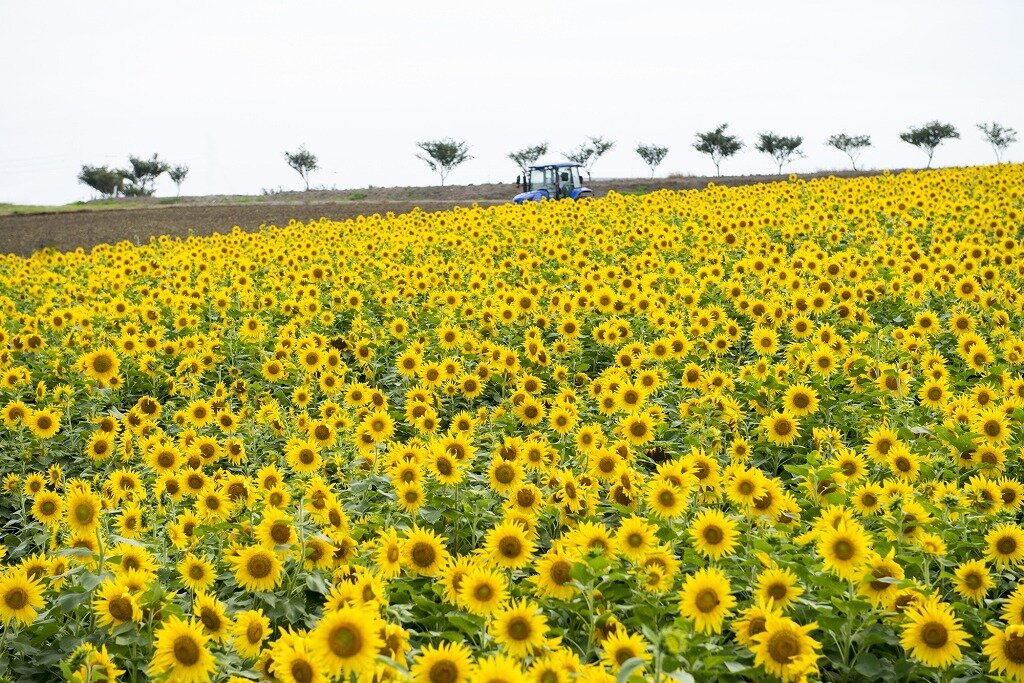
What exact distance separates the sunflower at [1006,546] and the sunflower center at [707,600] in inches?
65.7

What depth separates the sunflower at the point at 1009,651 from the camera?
3199 mm

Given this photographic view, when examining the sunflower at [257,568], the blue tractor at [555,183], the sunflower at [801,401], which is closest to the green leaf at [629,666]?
the sunflower at [257,568]

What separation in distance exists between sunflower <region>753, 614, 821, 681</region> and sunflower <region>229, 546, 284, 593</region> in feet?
6.45

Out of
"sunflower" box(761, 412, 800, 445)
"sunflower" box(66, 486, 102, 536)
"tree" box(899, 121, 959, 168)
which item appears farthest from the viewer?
"tree" box(899, 121, 959, 168)

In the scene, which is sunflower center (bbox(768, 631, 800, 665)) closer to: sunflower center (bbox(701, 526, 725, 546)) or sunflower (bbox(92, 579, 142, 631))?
sunflower center (bbox(701, 526, 725, 546))

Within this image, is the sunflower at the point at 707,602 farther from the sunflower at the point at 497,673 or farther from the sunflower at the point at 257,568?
the sunflower at the point at 257,568

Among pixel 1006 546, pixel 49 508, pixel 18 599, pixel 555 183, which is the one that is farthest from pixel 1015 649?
pixel 555 183

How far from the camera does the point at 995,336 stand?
7820 mm

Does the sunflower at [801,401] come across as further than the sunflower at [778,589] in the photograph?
Yes

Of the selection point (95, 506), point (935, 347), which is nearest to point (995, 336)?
point (935, 347)

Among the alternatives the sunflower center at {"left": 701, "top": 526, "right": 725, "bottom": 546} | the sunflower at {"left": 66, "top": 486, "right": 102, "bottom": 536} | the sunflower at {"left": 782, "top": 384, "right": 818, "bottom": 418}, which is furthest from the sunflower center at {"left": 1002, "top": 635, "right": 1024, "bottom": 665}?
the sunflower at {"left": 66, "top": 486, "right": 102, "bottom": 536}

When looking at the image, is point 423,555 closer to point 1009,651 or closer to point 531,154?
point 1009,651

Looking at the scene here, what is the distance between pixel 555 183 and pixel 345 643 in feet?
89.9

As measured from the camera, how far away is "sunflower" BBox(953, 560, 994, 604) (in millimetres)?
3791
